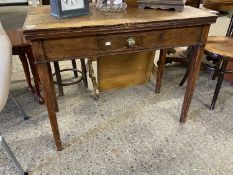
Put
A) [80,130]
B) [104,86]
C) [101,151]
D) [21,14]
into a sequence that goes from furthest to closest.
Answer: [21,14]
[104,86]
[80,130]
[101,151]

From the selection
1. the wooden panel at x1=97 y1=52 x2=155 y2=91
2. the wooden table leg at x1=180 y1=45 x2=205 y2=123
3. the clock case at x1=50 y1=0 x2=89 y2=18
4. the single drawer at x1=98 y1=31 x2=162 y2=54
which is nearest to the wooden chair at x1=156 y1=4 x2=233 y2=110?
the wooden panel at x1=97 y1=52 x2=155 y2=91

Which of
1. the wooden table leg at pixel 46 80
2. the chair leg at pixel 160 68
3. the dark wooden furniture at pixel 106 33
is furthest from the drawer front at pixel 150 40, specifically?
the chair leg at pixel 160 68

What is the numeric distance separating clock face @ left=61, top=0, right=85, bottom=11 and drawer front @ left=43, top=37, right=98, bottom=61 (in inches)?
6.3

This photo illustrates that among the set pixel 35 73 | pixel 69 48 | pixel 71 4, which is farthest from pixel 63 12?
pixel 35 73

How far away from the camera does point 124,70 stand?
5.99ft

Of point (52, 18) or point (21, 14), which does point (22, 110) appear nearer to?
point (52, 18)

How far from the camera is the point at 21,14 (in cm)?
391

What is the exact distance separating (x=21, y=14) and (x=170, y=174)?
379 cm

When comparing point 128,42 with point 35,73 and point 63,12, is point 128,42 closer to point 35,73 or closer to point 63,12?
point 63,12

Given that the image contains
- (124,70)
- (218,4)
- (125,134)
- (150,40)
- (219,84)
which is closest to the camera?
(150,40)

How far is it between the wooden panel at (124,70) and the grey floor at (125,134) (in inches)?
3.0

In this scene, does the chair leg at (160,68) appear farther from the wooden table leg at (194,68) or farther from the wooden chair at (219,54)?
the wooden table leg at (194,68)

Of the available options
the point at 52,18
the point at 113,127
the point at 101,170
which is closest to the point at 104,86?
the point at 113,127

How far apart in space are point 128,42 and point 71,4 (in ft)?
1.01
